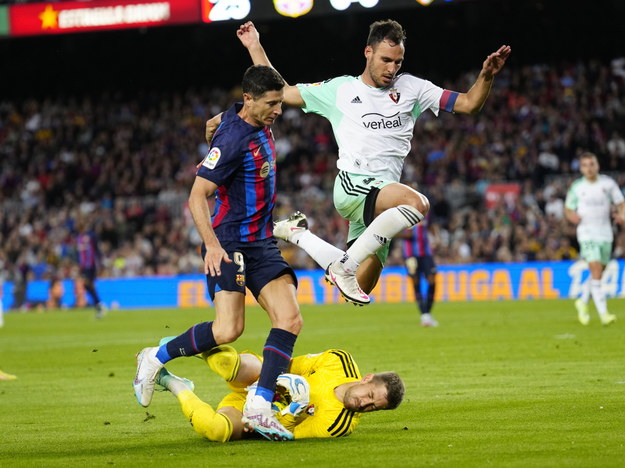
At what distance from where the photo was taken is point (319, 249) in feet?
26.7

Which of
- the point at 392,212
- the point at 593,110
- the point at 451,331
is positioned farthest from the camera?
the point at 593,110

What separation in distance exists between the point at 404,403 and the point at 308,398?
1965mm

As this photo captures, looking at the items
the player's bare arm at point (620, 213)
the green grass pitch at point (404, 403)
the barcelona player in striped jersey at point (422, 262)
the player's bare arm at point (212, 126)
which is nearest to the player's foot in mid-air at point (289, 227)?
the player's bare arm at point (212, 126)

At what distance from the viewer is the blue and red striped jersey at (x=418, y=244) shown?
17.4 meters

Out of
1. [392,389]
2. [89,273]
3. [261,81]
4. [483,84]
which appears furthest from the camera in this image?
[89,273]

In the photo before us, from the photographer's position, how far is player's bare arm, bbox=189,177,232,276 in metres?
6.73

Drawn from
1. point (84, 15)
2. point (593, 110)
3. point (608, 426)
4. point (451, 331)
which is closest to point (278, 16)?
point (84, 15)

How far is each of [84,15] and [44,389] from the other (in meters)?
16.7

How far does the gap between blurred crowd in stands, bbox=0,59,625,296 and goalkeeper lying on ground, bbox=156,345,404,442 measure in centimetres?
1694

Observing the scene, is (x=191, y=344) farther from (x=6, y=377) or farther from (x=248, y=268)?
(x=6, y=377)

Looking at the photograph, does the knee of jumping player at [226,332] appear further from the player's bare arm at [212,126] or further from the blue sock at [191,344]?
the player's bare arm at [212,126]

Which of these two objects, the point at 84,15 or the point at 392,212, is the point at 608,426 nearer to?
the point at 392,212

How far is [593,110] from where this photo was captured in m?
29.2

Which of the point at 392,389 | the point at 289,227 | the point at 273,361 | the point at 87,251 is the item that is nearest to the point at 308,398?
the point at 273,361
